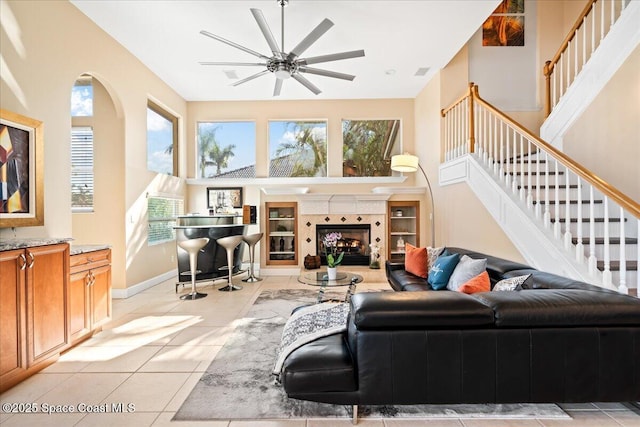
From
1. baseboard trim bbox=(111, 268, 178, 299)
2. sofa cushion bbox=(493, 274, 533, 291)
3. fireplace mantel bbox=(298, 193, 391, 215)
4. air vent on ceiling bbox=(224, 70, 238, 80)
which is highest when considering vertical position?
air vent on ceiling bbox=(224, 70, 238, 80)

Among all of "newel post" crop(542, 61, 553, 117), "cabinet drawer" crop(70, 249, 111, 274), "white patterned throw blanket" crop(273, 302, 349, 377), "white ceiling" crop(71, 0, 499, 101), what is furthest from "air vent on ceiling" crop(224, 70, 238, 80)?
"newel post" crop(542, 61, 553, 117)

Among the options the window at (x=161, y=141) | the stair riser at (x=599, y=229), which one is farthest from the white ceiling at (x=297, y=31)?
the stair riser at (x=599, y=229)

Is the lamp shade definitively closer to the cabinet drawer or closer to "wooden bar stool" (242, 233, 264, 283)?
"wooden bar stool" (242, 233, 264, 283)

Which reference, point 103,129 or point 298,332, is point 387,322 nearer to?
point 298,332

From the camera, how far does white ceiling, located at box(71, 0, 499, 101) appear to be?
154 inches

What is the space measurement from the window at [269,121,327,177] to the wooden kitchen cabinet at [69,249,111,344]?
4.14m

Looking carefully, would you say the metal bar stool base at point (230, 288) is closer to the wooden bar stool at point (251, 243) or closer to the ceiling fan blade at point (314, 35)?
the wooden bar stool at point (251, 243)

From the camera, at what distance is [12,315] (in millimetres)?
2406

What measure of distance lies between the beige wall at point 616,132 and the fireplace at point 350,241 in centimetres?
377

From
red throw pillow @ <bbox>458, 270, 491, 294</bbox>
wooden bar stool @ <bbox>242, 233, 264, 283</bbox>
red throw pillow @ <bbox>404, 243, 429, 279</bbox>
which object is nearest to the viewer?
red throw pillow @ <bbox>458, 270, 491, 294</bbox>

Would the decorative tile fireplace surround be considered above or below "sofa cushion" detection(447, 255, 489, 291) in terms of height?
above

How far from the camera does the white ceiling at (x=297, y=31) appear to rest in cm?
391

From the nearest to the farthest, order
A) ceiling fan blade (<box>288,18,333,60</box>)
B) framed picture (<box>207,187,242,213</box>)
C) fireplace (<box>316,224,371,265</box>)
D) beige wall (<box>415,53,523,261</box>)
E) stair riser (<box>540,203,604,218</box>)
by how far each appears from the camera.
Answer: ceiling fan blade (<box>288,18,333,60</box>) < stair riser (<box>540,203,604,218</box>) < beige wall (<box>415,53,523,261</box>) < fireplace (<box>316,224,371,265</box>) < framed picture (<box>207,187,242,213</box>)

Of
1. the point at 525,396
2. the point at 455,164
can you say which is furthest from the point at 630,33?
the point at 525,396
